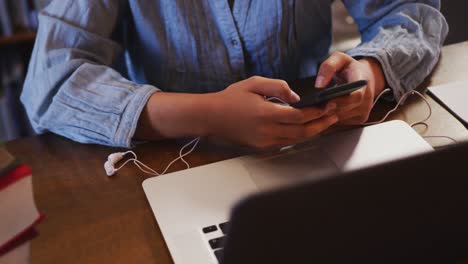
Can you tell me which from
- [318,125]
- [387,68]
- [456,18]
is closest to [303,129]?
[318,125]

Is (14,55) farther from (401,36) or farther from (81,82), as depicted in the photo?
(401,36)

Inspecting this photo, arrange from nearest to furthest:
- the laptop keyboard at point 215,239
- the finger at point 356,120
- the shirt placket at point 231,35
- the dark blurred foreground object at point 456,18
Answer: the laptop keyboard at point 215,239 → the finger at point 356,120 → the shirt placket at point 231,35 → the dark blurred foreground object at point 456,18

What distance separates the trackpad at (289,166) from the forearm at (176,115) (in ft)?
0.32

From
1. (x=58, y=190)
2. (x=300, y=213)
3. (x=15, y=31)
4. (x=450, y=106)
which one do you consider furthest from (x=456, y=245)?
(x=15, y=31)

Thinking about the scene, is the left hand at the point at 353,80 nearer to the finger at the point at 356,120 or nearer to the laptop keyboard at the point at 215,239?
the finger at the point at 356,120

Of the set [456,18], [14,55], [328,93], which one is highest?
[328,93]

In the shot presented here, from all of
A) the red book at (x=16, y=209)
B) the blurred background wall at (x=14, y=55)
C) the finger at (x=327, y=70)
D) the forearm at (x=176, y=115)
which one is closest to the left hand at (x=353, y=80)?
the finger at (x=327, y=70)

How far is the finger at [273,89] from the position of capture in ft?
2.41

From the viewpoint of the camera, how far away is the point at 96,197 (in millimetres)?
723

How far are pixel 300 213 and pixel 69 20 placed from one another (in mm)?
620

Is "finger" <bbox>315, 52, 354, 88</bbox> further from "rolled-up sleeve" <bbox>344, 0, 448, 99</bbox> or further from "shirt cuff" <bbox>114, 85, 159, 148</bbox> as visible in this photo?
"shirt cuff" <bbox>114, 85, 159, 148</bbox>

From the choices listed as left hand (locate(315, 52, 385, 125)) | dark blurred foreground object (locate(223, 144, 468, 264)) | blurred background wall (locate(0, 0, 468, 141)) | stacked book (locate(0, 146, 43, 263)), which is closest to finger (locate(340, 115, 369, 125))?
left hand (locate(315, 52, 385, 125))

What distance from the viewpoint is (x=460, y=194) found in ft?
1.58

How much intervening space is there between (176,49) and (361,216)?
616mm
